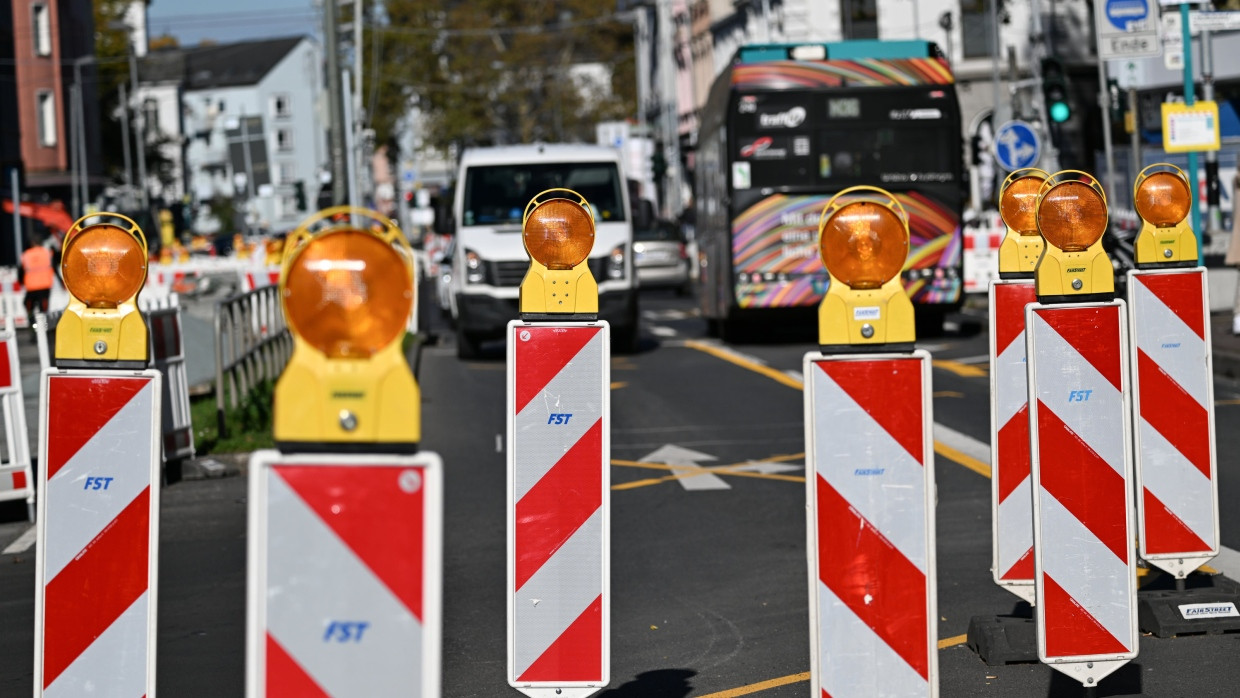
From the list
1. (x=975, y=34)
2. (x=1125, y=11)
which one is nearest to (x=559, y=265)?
(x=1125, y=11)

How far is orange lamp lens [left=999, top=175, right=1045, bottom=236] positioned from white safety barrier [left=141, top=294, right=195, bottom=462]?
23.5 feet

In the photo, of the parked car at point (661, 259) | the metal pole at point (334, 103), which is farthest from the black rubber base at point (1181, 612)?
the parked car at point (661, 259)

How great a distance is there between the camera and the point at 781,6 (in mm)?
58688

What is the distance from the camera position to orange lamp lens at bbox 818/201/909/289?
15.5ft

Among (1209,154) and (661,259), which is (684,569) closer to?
(1209,154)

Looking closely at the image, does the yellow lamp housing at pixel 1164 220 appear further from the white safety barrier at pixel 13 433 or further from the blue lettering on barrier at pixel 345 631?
the white safety barrier at pixel 13 433

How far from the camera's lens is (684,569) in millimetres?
9008

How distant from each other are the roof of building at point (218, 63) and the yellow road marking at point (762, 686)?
443 feet

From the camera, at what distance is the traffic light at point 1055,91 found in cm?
2495

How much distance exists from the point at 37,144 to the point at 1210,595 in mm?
63412

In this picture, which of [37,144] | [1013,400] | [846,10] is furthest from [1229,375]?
[37,144]

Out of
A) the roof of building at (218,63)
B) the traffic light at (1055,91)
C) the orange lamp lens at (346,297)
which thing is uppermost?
the roof of building at (218,63)

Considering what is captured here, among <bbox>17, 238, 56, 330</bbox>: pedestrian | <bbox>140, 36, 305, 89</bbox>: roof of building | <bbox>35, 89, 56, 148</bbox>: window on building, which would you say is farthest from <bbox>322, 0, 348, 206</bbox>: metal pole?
<bbox>140, 36, 305, 89</bbox>: roof of building

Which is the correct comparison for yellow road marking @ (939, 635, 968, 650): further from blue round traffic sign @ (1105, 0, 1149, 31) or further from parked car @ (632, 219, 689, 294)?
parked car @ (632, 219, 689, 294)
